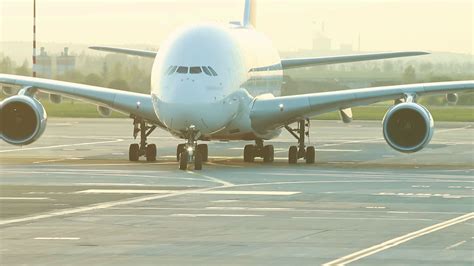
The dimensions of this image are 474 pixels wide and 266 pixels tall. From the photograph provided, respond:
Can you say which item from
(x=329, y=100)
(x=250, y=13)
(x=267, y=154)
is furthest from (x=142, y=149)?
(x=250, y=13)

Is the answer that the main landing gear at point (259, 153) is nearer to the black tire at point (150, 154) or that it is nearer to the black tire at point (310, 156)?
the black tire at point (310, 156)

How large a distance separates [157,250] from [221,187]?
11.1 m

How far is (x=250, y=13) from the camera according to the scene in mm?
48750

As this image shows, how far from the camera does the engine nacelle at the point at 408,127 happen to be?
122 ft

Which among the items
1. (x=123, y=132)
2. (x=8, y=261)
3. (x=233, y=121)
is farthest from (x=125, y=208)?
(x=123, y=132)

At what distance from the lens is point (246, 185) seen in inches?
1181

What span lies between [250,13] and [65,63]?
15173 millimetres

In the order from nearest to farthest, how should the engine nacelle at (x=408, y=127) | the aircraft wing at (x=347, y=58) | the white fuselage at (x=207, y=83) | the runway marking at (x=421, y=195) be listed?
the runway marking at (x=421, y=195) → the white fuselage at (x=207, y=83) → the engine nacelle at (x=408, y=127) → the aircraft wing at (x=347, y=58)

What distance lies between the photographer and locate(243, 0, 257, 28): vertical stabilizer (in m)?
47.6

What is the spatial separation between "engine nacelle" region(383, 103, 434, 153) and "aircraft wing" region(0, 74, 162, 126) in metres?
6.13

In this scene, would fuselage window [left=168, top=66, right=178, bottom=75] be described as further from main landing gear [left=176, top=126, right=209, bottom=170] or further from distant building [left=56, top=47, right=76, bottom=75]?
distant building [left=56, top=47, right=76, bottom=75]

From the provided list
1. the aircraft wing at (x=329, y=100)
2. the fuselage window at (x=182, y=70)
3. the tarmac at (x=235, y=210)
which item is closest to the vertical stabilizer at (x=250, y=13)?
the tarmac at (x=235, y=210)

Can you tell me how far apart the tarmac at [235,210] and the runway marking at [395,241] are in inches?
0.9

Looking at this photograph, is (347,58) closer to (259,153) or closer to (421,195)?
(259,153)
